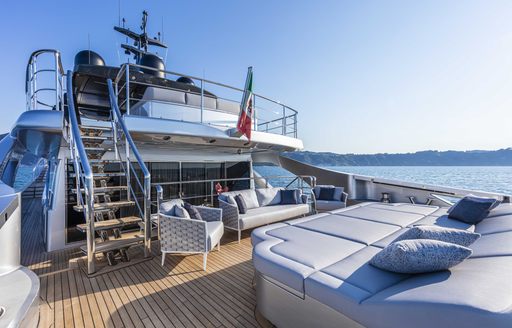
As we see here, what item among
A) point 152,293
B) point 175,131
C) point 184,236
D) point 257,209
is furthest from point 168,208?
point 257,209

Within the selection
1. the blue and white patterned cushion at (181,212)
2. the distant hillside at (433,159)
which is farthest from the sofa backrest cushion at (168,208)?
the distant hillside at (433,159)

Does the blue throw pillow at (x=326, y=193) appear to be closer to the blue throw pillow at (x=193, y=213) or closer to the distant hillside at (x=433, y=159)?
the blue throw pillow at (x=193, y=213)

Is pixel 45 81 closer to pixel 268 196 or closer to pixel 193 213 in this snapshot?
pixel 193 213

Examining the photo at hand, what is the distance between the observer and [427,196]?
5629 millimetres

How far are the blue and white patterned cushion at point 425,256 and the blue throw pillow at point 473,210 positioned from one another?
2.01 m

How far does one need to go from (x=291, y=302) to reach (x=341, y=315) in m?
0.39

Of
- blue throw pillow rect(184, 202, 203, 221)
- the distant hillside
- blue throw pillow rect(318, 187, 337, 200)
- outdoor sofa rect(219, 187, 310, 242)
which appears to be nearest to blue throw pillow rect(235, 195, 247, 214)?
outdoor sofa rect(219, 187, 310, 242)

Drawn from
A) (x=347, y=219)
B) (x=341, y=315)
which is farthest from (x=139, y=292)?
(x=347, y=219)

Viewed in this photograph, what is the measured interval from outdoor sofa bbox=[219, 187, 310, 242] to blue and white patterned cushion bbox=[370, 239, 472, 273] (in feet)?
9.60

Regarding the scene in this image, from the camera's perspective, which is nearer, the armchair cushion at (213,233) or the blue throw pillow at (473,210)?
the blue throw pillow at (473,210)

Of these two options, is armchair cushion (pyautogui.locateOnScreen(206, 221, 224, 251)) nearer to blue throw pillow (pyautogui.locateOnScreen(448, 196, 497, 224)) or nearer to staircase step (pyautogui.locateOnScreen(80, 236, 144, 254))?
staircase step (pyautogui.locateOnScreen(80, 236, 144, 254))

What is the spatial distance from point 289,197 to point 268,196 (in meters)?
0.51

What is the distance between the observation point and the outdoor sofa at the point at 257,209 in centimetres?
413

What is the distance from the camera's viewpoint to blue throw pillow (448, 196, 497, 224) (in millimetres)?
2779
